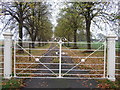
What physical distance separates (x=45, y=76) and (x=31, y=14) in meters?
8.60

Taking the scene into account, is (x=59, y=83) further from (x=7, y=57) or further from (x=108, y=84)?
(x=7, y=57)

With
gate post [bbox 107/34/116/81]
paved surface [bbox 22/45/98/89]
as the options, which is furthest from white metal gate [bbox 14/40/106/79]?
paved surface [bbox 22/45/98/89]

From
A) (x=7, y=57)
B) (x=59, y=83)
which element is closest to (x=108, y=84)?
(x=59, y=83)

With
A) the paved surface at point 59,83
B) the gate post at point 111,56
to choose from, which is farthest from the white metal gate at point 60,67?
the paved surface at point 59,83

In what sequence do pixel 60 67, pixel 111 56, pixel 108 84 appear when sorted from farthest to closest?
pixel 60 67
pixel 111 56
pixel 108 84

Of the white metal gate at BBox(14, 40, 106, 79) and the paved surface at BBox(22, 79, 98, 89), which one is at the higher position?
the white metal gate at BBox(14, 40, 106, 79)

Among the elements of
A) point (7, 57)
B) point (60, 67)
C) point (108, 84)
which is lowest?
point (108, 84)

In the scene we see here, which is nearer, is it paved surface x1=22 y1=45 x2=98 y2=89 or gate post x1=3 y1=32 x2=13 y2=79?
paved surface x1=22 y1=45 x2=98 y2=89

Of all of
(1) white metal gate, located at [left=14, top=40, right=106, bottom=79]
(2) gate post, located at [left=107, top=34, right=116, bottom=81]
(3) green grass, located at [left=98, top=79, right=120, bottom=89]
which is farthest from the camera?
(1) white metal gate, located at [left=14, top=40, right=106, bottom=79]

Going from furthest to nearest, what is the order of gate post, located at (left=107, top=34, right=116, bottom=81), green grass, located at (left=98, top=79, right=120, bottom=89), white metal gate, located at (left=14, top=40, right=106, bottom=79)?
white metal gate, located at (left=14, top=40, right=106, bottom=79) < gate post, located at (left=107, top=34, right=116, bottom=81) < green grass, located at (left=98, top=79, right=120, bottom=89)

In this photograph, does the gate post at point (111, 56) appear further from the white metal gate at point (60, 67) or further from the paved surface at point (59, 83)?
the paved surface at point (59, 83)

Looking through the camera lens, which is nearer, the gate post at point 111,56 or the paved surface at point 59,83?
the paved surface at point 59,83

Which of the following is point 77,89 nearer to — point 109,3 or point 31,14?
point 109,3

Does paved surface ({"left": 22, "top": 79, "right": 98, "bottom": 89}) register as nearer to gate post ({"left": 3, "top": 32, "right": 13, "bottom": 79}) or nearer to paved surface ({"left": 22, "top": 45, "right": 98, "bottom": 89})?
paved surface ({"left": 22, "top": 45, "right": 98, "bottom": 89})
